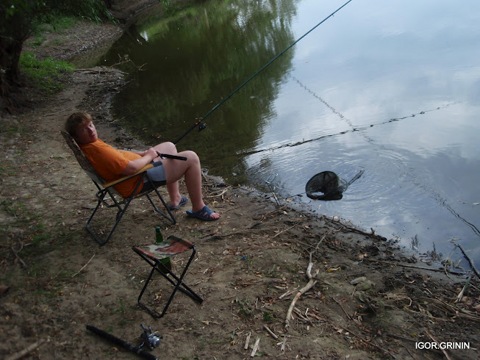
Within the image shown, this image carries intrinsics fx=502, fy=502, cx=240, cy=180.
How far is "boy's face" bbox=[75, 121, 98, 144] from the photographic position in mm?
3930

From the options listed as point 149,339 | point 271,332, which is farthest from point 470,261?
point 149,339

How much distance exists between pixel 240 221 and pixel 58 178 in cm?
235

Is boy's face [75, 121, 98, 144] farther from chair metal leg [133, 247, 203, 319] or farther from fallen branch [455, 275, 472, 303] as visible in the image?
fallen branch [455, 275, 472, 303]

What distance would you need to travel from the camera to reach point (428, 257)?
466cm

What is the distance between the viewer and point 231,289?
363 cm

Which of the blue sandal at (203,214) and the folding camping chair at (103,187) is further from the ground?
the folding camping chair at (103,187)

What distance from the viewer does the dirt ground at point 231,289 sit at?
3.09m

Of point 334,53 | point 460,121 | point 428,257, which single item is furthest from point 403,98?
point 428,257

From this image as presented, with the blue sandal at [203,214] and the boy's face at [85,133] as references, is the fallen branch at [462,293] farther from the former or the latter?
the boy's face at [85,133]

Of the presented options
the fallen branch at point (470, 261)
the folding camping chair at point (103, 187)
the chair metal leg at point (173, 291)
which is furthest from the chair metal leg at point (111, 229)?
the fallen branch at point (470, 261)

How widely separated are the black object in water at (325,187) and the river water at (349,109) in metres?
0.13

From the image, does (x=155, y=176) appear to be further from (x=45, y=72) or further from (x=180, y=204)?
(x=45, y=72)

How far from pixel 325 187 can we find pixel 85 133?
2997 millimetres

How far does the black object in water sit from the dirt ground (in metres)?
0.54
